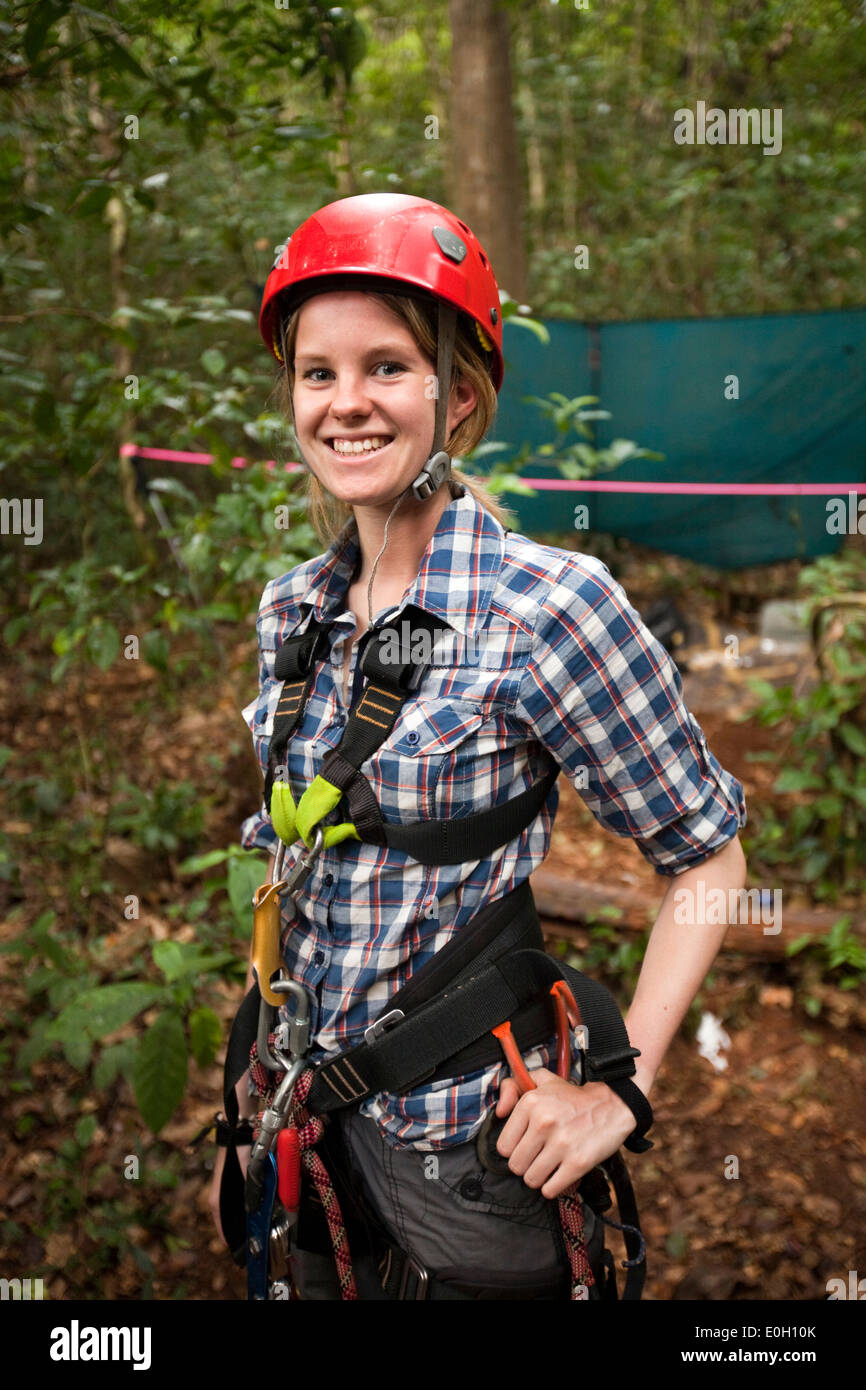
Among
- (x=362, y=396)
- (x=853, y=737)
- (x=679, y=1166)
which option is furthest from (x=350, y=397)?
(x=853, y=737)

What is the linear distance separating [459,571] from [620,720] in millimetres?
306

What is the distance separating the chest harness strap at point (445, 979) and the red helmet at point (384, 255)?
0.46 metres

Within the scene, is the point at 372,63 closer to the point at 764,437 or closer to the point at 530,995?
the point at 764,437

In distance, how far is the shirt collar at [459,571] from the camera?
131 cm

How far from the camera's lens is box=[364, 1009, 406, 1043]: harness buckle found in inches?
51.4

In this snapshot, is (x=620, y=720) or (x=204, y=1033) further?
(x=204, y=1033)

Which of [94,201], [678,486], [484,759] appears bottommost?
[484,759]

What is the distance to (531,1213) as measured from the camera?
1.37m

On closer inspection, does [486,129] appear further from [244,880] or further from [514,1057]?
[514,1057]

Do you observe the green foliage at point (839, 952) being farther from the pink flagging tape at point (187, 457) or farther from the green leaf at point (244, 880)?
the pink flagging tape at point (187, 457)

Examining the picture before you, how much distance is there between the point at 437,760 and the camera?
127cm

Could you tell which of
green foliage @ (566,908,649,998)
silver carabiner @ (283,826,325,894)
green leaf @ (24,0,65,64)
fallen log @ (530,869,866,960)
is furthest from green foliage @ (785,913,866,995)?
green leaf @ (24,0,65,64)

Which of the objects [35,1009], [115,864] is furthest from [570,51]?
[35,1009]

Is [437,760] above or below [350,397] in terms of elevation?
below
